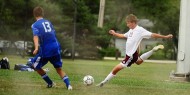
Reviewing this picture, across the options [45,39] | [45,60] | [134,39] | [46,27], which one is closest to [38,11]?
[46,27]

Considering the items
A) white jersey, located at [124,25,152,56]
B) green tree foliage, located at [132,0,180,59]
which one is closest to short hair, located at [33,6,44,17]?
white jersey, located at [124,25,152,56]

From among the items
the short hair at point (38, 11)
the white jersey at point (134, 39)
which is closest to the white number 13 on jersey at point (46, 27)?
the short hair at point (38, 11)

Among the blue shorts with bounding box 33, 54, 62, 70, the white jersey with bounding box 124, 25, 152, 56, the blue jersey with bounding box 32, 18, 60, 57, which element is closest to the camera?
the blue jersey with bounding box 32, 18, 60, 57

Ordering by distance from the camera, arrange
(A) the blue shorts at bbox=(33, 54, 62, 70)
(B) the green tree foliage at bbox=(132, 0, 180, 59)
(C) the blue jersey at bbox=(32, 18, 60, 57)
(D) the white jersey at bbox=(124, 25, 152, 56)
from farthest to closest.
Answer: (B) the green tree foliage at bbox=(132, 0, 180, 59) → (D) the white jersey at bbox=(124, 25, 152, 56) → (A) the blue shorts at bbox=(33, 54, 62, 70) → (C) the blue jersey at bbox=(32, 18, 60, 57)

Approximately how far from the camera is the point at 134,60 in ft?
34.9

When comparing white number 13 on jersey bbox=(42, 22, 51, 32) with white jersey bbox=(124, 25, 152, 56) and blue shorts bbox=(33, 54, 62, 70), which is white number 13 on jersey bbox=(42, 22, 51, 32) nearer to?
blue shorts bbox=(33, 54, 62, 70)

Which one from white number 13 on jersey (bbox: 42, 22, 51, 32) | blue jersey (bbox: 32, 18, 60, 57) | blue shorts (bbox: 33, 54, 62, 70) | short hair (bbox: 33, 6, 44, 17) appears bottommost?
blue shorts (bbox: 33, 54, 62, 70)

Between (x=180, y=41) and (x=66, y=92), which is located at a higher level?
(x=180, y=41)

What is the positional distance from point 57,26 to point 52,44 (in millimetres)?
27927

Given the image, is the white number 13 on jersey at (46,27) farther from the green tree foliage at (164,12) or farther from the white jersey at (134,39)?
the green tree foliage at (164,12)

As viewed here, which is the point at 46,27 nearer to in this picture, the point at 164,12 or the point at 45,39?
the point at 45,39

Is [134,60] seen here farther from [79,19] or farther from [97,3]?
[97,3]

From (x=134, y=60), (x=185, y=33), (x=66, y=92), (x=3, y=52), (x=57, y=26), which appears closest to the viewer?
(x=66, y=92)

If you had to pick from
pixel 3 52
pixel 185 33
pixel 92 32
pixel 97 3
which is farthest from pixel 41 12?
pixel 97 3
